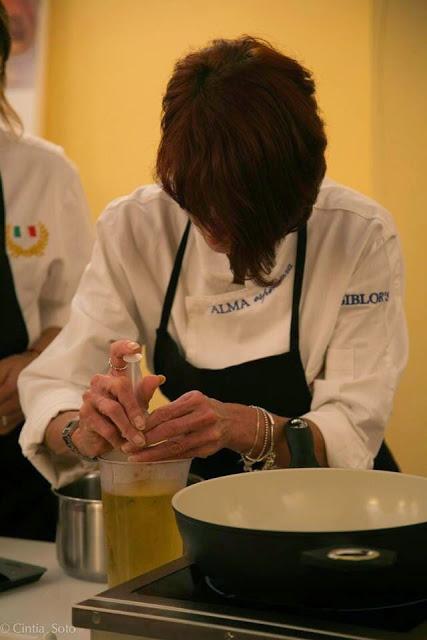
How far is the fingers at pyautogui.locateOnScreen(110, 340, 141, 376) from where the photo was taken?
4.68 ft

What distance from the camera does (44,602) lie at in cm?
144

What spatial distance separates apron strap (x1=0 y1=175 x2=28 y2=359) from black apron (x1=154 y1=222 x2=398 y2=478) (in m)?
0.48

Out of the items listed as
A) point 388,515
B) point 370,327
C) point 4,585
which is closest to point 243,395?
point 370,327

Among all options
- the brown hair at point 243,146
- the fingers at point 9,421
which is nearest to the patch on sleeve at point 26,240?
the fingers at point 9,421

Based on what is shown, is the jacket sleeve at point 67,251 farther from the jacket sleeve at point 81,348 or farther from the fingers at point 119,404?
the fingers at point 119,404

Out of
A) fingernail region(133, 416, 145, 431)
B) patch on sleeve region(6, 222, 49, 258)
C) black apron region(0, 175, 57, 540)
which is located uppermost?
patch on sleeve region(6, 222, 49, 258)

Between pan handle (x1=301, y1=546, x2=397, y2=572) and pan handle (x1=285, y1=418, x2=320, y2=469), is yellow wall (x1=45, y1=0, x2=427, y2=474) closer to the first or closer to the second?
pan handle (x1=285, y1=418, x2=320, y2=469)

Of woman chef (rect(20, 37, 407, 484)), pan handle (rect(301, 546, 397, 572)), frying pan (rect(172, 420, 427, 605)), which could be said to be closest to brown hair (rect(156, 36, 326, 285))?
woman chef (rect(20, 37, 407, 484))

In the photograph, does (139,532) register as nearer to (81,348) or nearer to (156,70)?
(81,348)

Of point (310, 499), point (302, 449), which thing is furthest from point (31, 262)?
point (310, 499)

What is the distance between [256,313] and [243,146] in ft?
1.57

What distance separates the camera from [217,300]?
1.87 m

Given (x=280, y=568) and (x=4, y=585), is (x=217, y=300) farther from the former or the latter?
(x=280, y=568)

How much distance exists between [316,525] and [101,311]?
823 millimetres
